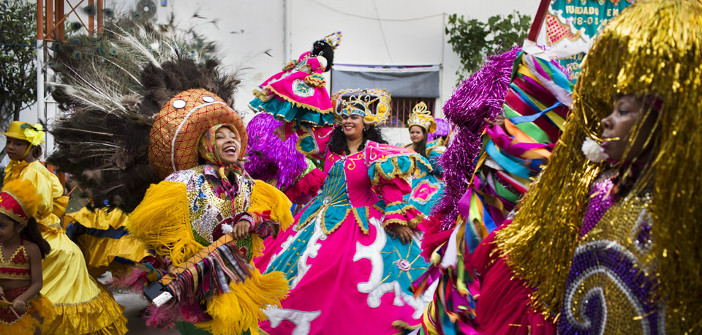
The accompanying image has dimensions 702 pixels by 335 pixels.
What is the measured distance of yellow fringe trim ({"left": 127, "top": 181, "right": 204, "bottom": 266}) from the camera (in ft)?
12.7

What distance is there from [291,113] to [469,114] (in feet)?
11.2

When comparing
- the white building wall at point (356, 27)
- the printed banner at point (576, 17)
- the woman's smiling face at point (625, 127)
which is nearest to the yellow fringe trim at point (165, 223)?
the printed banner at point (576, 17)

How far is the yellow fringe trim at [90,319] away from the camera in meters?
4.75

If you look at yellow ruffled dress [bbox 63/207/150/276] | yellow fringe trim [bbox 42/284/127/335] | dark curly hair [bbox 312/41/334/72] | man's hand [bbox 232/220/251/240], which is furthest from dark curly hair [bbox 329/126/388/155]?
yellow fringe trim [bbox 42/284/127/335]

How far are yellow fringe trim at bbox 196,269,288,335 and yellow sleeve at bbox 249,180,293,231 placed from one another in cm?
37

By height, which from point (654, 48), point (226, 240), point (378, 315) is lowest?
point (378, 315)

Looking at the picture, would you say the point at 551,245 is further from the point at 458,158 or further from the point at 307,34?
the point at 307,34

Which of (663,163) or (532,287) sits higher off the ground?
(663,163)

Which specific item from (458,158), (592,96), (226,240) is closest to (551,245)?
(592,96)

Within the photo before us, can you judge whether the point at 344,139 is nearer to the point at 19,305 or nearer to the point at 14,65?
the point at 19,305

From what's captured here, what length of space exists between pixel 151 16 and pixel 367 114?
6.95ft

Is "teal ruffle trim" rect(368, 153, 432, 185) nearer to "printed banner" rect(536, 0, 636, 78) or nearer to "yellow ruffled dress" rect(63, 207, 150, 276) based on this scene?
"printed banner" rect(536, 0, 636, 78)

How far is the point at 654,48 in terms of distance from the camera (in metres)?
1.73

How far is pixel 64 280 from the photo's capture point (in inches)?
196
